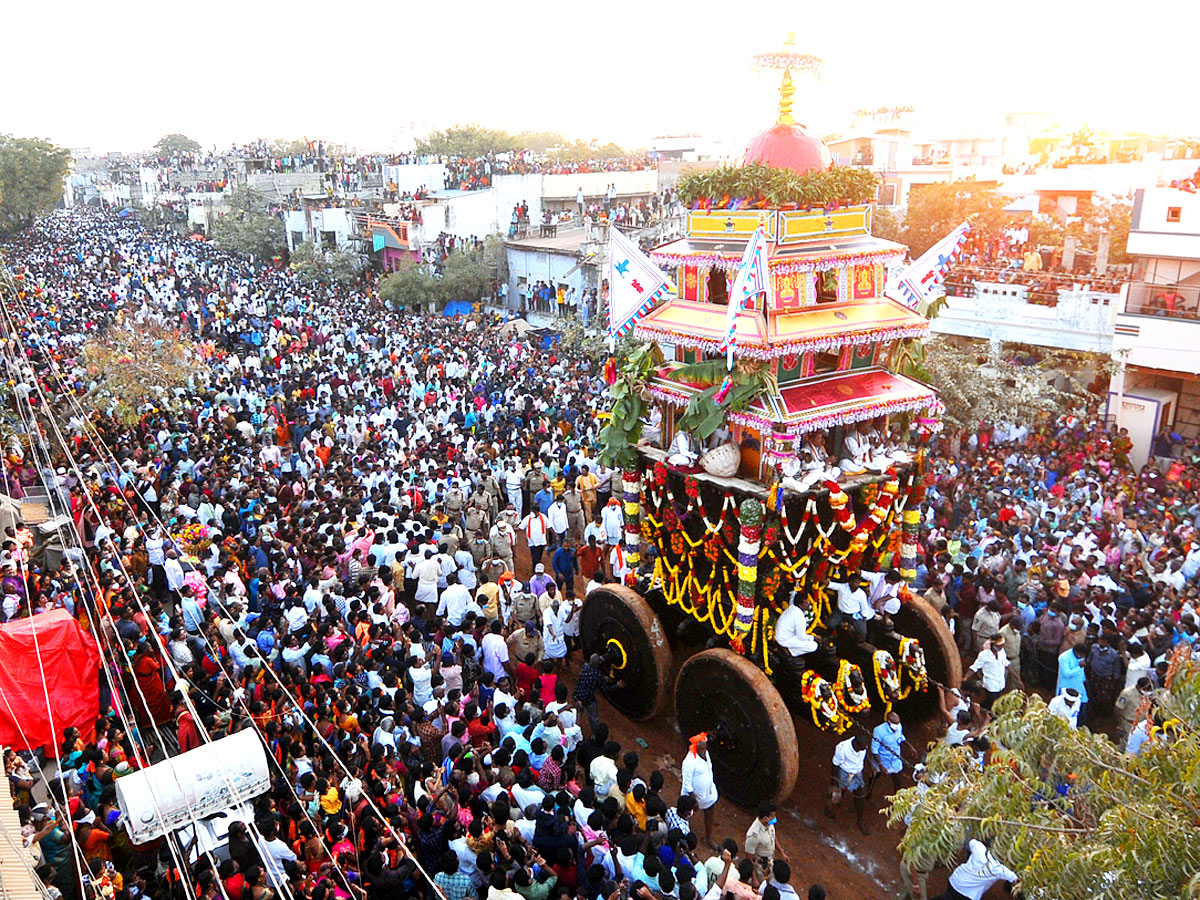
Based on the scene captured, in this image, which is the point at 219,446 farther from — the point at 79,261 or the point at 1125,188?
the point at 79,261

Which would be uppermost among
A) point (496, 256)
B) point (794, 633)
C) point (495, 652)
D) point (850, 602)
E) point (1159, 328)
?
point (496, 256)

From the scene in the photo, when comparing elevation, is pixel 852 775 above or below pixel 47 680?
below

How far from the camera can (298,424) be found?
55.7 ft

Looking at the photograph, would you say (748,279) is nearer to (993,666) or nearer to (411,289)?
(993,666)

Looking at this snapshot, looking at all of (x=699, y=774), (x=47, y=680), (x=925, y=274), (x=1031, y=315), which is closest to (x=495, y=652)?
(x=699, y=774)

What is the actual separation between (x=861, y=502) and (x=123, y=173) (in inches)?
3710

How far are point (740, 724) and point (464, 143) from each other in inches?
2258

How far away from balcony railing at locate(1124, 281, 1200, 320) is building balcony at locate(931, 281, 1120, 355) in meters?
0.39

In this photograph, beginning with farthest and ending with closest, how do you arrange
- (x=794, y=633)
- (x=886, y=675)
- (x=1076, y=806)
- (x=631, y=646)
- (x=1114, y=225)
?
(x=1114, y=225) → (x=631, y=646) → (x=886, y=675) → (x=794, y=633) → (x=1076, y=806)

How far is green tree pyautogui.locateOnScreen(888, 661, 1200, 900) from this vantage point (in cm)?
325

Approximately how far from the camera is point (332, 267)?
1442 inches

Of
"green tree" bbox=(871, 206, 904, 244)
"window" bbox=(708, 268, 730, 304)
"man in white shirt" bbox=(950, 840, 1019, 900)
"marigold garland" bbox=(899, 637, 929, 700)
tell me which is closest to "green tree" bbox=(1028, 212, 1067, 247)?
"green tree" bbox=(871, 206, 904, 244)

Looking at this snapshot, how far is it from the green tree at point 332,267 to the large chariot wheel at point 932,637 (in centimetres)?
3236

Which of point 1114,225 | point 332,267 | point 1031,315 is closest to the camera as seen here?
point 1031,315
